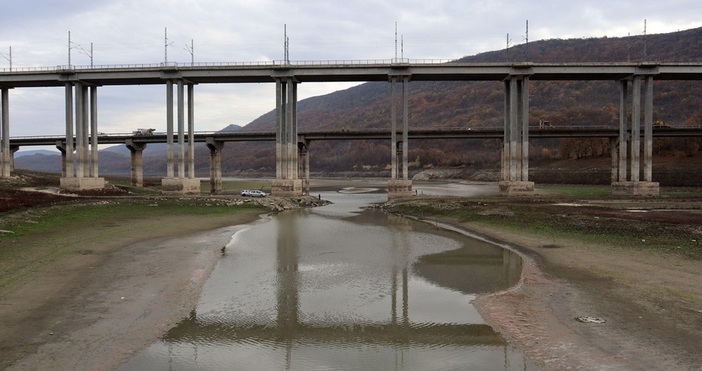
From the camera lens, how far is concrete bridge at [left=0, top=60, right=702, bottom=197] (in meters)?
82.6

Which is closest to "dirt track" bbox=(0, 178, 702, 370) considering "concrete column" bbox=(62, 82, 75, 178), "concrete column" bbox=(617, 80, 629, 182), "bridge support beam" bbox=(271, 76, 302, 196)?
"bridge support beam" bbox=(271, 76, 302, 196)

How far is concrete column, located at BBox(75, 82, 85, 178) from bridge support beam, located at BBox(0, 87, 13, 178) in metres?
16.9

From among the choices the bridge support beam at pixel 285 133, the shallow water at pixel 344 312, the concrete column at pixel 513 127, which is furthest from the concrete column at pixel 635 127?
the shallow water at pixel 344 312

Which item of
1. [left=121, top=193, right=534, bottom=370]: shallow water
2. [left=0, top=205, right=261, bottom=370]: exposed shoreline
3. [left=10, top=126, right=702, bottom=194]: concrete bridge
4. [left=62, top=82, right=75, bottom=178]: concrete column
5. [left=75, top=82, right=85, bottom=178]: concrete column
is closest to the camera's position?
[left=0, top=205, right=261, bottom=370]: exposed shoreline

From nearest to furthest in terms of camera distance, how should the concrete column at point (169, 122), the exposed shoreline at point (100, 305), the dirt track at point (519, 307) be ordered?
the dirt track at point (519, 307) < the exposed shoreline at point (100, 305) < the concrete column at point (169, 122)

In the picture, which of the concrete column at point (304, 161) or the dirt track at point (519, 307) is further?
the concrete column at point (304, 161)

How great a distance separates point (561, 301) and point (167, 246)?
2439 cm

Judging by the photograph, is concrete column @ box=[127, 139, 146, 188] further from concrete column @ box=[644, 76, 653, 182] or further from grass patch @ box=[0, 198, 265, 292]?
concrete column @ box=[644, 76, 653, 182]

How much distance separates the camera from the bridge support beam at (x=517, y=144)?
8031 centimetres

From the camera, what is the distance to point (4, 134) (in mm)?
96750

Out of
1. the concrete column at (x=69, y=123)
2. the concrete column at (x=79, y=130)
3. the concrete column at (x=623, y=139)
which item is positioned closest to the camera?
the concrete column at (x=623, y=139)

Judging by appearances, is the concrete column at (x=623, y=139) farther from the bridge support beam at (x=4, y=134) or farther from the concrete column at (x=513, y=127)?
the bridge support beam at (x=4, y=134)

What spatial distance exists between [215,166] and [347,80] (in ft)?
134

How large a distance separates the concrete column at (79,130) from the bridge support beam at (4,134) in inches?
666
